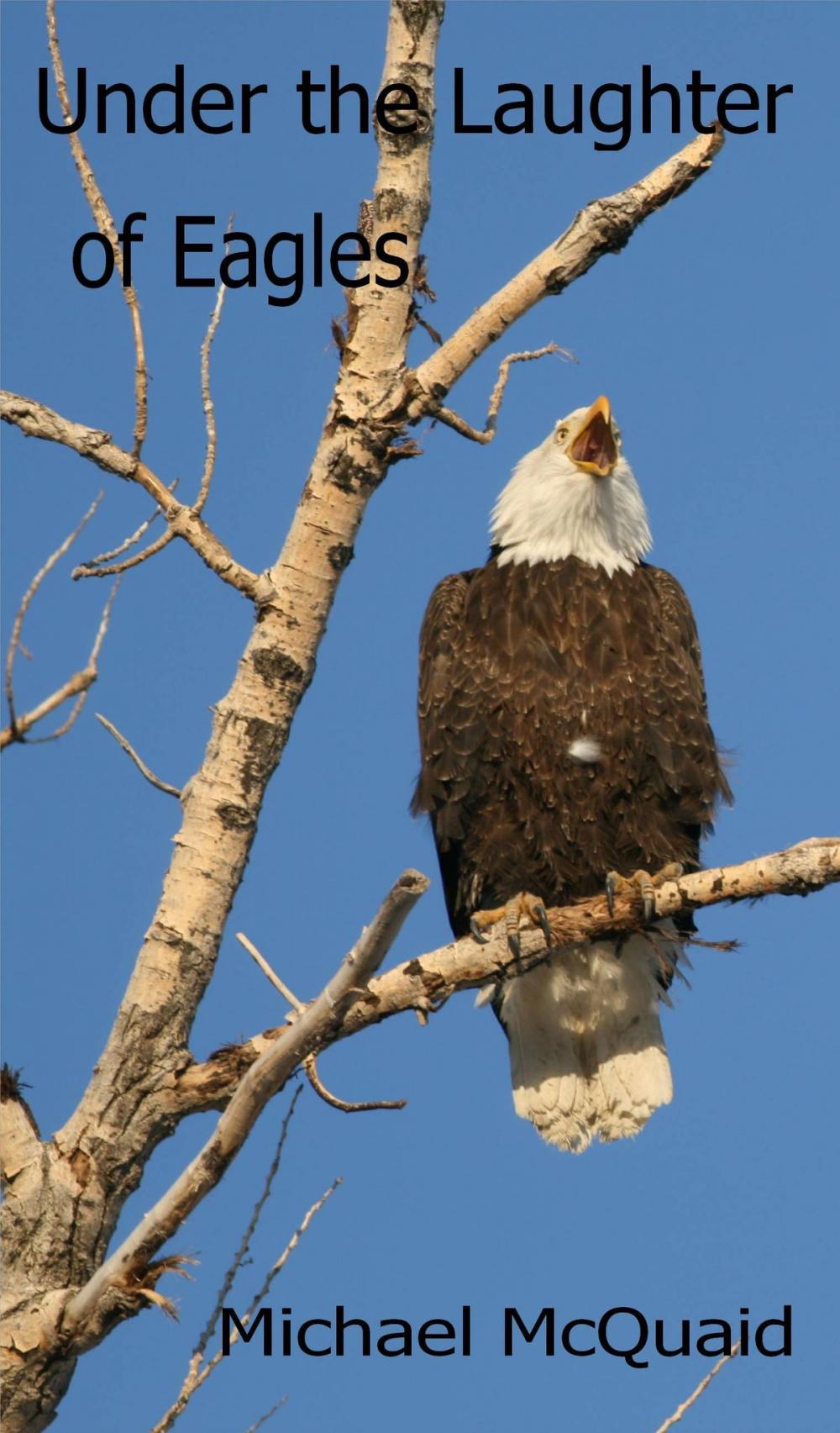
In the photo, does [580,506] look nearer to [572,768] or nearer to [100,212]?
[572,768]

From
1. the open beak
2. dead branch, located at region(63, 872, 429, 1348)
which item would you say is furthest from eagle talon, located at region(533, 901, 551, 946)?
the open beak

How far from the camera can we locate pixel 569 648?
15.9 ft

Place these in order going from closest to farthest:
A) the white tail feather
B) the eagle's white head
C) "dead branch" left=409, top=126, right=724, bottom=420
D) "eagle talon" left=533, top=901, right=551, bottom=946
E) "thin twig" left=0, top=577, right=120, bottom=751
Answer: "thin twig" left=0, top=577, right=120, bottom=751
"dead branch" left=409, top=126, right=724, bottom=420
"eagle talon" left=533, top=901, right=551, bottom=946
the white tail feather
the eagle's white head

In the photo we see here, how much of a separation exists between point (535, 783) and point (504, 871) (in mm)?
284

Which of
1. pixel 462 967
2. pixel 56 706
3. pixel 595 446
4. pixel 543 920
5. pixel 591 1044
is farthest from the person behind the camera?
pixel 595 446

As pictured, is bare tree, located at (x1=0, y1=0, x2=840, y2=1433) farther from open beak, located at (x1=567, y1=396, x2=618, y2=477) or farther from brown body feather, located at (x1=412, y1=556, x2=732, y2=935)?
open beak, located at (x1=567, y1=396, x2=618, y2=477)

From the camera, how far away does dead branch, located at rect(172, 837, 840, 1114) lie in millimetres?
3631

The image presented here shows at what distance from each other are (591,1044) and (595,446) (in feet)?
6.12

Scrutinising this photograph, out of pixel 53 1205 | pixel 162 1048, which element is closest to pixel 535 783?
pixel 162 1048

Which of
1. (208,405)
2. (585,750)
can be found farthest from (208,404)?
(585,750)

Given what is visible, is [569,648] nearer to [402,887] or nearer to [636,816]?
[636,816]

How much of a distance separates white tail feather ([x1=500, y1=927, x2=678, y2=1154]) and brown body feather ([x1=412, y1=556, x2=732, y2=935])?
0.34 m

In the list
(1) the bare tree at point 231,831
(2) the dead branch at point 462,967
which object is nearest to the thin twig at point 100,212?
(1) the bare tree at point 231,831

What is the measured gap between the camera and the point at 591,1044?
521 cm
